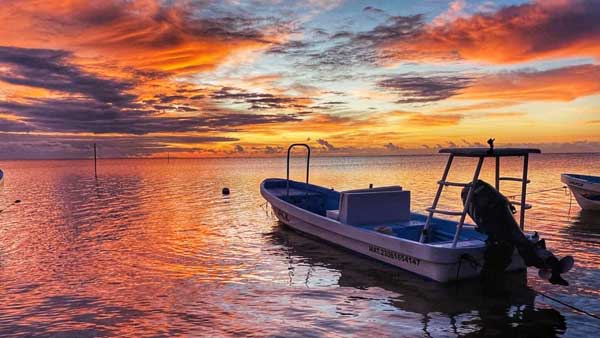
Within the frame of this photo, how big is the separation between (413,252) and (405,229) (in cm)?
288

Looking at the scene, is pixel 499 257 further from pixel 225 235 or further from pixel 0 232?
pixel 0 232

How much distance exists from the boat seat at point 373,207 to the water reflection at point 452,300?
5.07ft

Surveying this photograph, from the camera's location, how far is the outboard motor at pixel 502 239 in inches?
425

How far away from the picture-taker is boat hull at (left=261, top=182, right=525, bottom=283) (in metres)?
11.7

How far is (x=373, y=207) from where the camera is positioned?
52.6ft

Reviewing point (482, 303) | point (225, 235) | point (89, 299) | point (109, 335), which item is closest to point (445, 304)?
point (482, 303)

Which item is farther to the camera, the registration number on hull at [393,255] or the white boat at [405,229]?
the registration number on hull at [393,255]

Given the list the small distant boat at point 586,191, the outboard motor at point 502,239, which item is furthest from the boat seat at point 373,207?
the small distant boat at point 586,191

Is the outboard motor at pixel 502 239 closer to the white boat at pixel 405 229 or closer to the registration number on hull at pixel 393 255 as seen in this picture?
the white boat at pixel 405 229

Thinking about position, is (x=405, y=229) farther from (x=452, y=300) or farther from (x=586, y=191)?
(x=586, y=191)

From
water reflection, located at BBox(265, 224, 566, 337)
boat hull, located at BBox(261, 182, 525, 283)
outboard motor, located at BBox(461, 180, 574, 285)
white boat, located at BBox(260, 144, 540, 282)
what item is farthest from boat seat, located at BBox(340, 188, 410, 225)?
outboard motor, located at BBox(461, 180, 574, 285)

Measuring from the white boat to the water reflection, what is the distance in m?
0.39

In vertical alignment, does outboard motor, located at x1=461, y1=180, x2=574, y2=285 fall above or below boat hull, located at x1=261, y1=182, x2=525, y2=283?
above

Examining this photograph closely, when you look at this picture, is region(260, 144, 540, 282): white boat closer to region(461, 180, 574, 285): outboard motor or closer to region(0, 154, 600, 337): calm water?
region(461, 180, 574, 285): outboard motor
